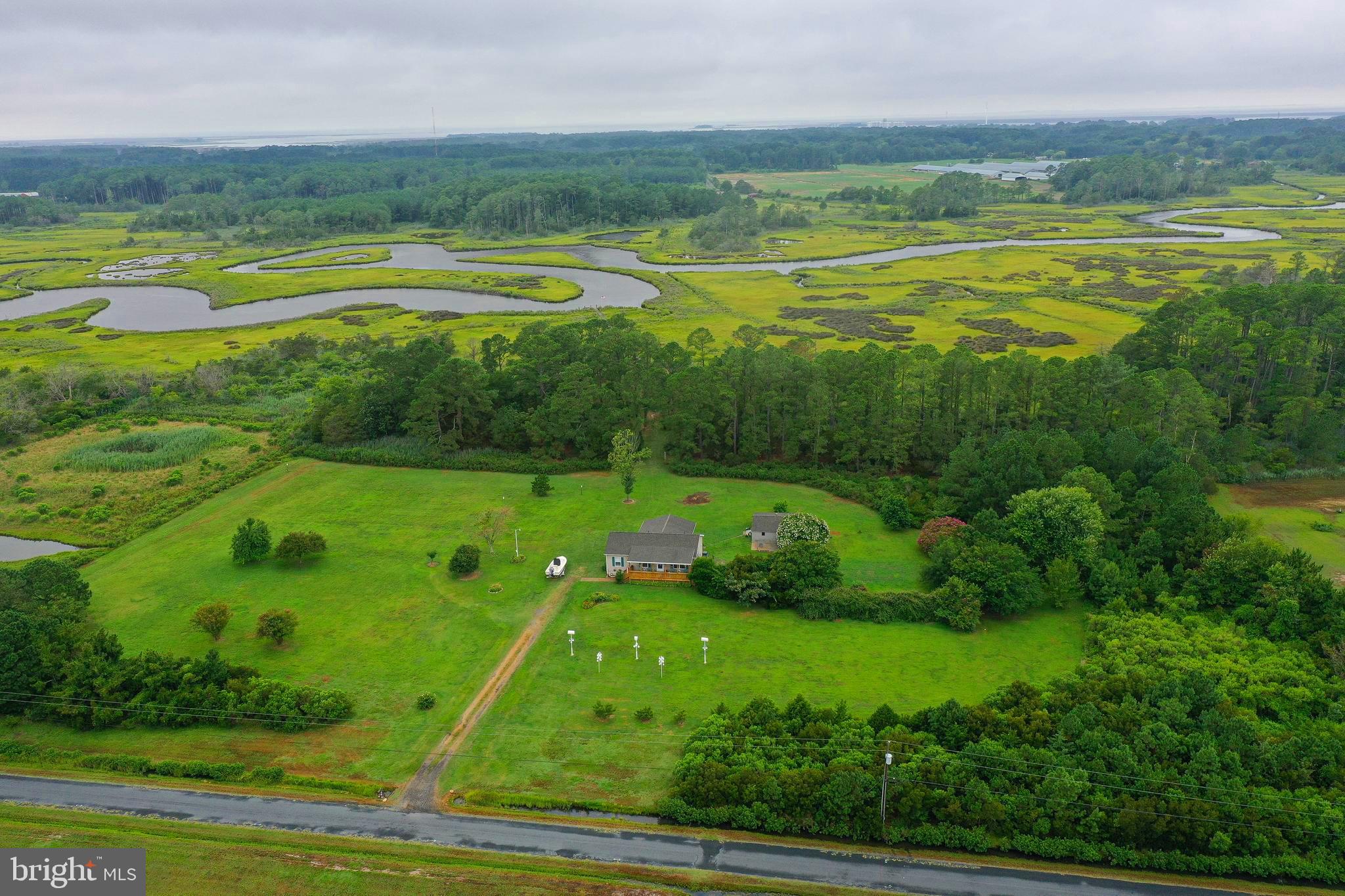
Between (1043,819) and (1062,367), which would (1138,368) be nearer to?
(1062,367)

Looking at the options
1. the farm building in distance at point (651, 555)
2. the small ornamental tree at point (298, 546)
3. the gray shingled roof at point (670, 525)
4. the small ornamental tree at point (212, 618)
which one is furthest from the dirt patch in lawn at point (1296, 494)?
the small ornamental tree at point (212, 618)

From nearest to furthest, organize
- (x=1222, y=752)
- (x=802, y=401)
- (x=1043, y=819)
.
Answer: (x=1043, y=819) → (x=1222, y=752) → (x=802, y=401)

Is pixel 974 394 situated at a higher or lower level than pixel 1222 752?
higher

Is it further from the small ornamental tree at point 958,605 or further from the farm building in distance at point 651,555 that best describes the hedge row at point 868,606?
the farm building in distance at point 651,555

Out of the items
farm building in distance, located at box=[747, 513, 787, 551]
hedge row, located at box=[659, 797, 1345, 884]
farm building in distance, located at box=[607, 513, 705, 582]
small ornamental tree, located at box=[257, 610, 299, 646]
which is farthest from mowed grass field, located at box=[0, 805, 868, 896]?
farm building in distance, located at box=[747, 513, 787, 551]

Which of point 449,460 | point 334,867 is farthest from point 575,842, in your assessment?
point 449,460

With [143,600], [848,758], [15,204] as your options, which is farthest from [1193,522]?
[15,204]

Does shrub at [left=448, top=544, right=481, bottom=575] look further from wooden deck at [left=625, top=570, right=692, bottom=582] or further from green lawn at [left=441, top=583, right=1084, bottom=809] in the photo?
wooden deck at [left=625, top=570, right=692, bottom=582]
